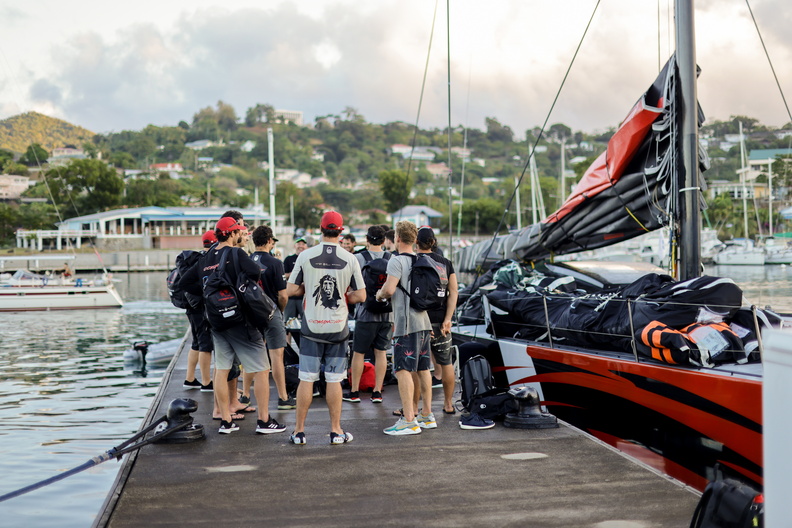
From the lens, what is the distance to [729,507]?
3.45 meters

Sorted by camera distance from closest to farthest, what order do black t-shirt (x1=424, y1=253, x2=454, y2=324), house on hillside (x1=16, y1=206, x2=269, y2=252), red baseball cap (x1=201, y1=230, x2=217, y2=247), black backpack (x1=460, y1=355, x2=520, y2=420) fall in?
black t-shirt (x1=424, y1=253, x2=454, y2=324) → black backpack (x1=460, y1=355, x2=520, y2=420) → red baseball cap (x1=201, y1=230, x2=217, y2=247) → house on hillside (x1=16, y1=206, x2=269, y2=252)

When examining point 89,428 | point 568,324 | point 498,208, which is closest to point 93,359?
point 89,428

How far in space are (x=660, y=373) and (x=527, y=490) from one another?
2.11m

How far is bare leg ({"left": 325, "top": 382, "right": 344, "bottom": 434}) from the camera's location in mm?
6465

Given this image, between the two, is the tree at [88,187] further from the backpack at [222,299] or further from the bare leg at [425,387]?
the bare leg at [425,387]

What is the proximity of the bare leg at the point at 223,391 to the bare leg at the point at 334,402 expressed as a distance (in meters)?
0.99

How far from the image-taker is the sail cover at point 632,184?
28.2ft

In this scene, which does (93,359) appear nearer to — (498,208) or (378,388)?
(378,388)

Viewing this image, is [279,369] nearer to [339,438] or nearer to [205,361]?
[205,361]

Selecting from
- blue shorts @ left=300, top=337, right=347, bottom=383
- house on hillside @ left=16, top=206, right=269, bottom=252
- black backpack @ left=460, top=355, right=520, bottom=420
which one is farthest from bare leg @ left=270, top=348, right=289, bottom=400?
house on hillside @ left=16, top=206, right=269, bottom=252

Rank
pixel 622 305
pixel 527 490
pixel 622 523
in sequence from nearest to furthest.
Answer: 1. pixel 622 523
2. pixel 527 490
3. pixel 622 305

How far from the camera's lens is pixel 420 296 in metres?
6.86

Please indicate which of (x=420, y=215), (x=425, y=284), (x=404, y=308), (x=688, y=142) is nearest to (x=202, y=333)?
(x=404, y=308)

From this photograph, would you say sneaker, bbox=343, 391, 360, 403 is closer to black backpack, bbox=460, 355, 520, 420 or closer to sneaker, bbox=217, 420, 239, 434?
black backpack, bbox=460, 355, 520, 420
